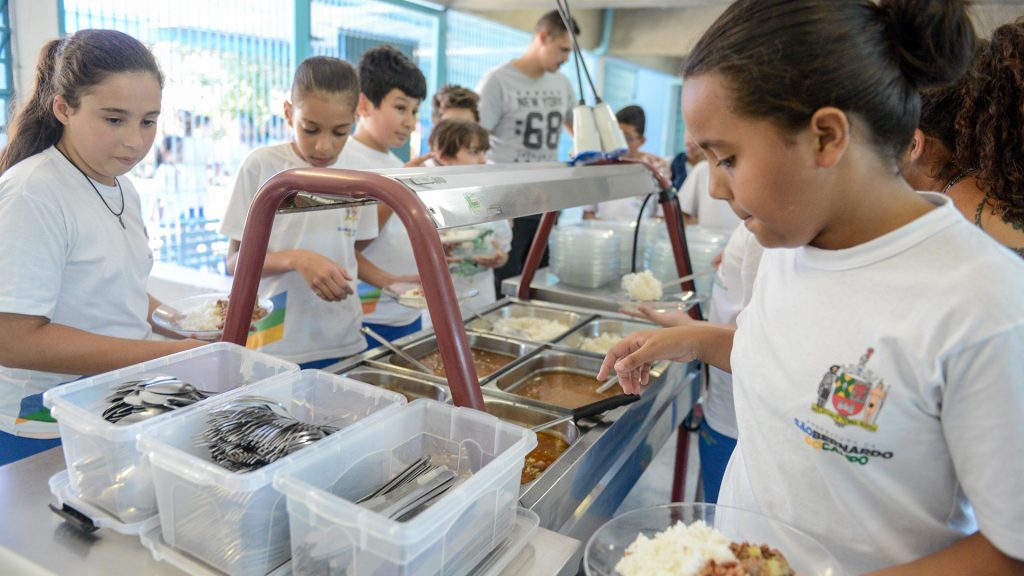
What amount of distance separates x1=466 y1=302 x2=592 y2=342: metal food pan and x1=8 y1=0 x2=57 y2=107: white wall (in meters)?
1.89

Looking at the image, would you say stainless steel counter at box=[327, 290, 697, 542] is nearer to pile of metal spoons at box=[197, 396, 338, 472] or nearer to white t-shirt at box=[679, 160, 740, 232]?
pile of metal spoons at box=[197, 396, 338, 472]

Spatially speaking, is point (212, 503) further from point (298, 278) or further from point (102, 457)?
point (298, 278)

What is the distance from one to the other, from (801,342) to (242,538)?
0.69 m

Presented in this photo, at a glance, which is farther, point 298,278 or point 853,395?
point 298,278

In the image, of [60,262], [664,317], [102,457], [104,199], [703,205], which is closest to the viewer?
[102,457]

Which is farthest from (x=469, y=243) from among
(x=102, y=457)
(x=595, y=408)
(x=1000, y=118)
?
(x=102, y=457)

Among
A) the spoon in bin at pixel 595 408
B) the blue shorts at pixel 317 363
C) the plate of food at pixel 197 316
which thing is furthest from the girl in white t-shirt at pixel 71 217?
the spoon in bin at pixel 595 408

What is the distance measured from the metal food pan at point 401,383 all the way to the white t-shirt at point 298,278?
0.45 meters

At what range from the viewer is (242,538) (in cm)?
72

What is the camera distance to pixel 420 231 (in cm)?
90

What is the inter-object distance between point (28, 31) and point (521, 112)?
87.8 inches

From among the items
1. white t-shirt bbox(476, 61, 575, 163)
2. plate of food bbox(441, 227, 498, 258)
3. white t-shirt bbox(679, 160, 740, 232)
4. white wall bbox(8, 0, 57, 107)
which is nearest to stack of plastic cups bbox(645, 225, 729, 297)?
plate of food bbox(441, 227, 498, 258)

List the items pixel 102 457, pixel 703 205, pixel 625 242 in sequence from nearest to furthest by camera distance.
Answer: pixel 102 457, pixel 625 242, pixel 703 205

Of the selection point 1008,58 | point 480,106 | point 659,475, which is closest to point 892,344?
point 1008,58
